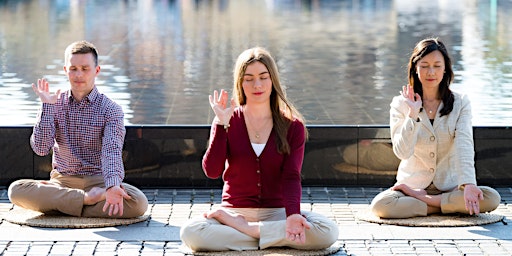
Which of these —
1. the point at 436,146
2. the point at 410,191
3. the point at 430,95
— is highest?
the point at 430,95

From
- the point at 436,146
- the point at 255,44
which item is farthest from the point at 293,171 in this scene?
the point at 255,44

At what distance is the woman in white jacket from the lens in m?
6.91

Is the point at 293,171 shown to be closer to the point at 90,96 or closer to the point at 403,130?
the point at 403,130

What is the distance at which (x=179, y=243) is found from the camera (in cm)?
629

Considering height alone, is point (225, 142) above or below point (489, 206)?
above

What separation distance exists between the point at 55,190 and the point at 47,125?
389mm

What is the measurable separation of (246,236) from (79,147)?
4.79 ft

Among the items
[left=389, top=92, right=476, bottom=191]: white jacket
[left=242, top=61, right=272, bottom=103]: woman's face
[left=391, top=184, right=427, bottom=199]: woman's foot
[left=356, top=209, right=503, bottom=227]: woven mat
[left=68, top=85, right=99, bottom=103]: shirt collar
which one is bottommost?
[left=356, top=209, right=503, bottom=227]: woven mat

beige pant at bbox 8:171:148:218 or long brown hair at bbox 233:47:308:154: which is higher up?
long brown hair at bbox 233:47:308:154

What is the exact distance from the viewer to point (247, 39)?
1677cm

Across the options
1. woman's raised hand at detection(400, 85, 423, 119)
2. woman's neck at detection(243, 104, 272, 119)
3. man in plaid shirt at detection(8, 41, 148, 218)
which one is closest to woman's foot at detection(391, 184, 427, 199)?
woman's raised hand at detection(400, 85, 423, 119)

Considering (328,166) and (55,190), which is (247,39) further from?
(55,190)

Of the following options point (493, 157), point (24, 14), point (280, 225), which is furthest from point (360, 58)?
point (24, 14)

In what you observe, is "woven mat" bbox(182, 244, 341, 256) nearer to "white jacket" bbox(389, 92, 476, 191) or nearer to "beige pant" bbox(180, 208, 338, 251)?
"beige pant" bbox(180, 208, 338, 251)
